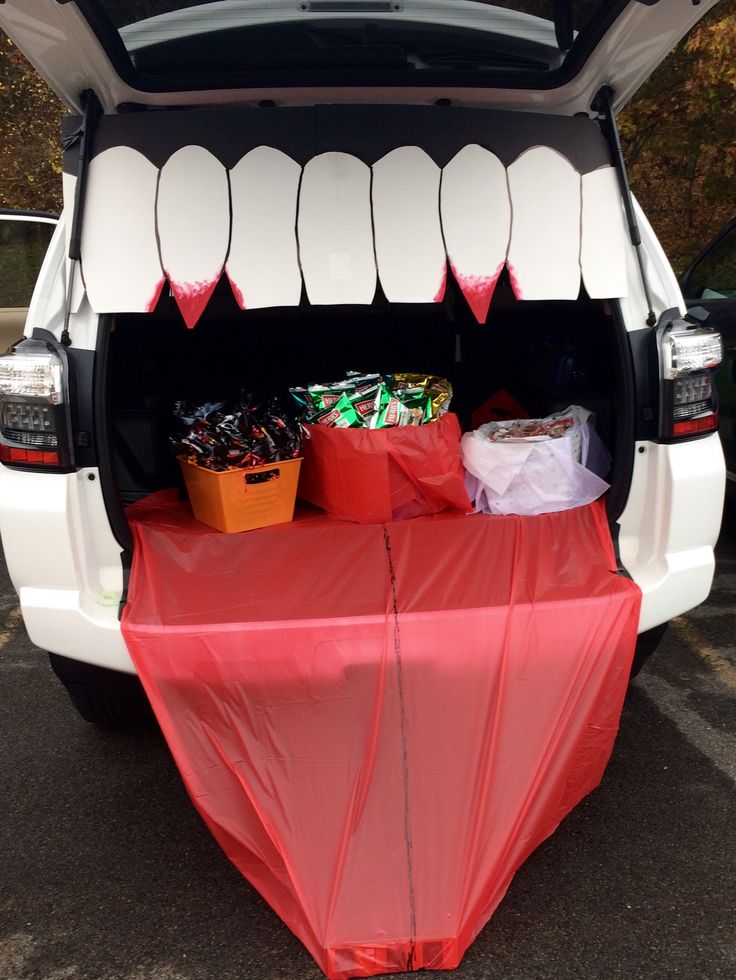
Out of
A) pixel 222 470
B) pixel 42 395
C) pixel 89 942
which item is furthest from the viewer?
pixel 222 470

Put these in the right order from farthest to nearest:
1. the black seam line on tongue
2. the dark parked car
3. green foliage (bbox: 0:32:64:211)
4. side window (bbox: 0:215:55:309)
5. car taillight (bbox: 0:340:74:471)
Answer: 1. green foliage (bbox: 0:32:64:211)
2. side window (bbox: 0:215:55:309)
3. the dark parked car
4. car taillight (bbox: 0:340:74:471)
5. the black seam line on tongue

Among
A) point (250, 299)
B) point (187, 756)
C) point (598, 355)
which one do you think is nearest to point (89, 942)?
point (187, 756)

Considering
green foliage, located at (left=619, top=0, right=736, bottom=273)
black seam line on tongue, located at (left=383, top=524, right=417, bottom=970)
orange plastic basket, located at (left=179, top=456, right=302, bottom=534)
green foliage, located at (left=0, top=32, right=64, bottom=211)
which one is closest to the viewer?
black seam line on tongue, located at (left=383, top=524, right=417, bottom=970)

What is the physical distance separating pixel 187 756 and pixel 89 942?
1.51ft

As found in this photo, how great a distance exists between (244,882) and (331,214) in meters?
1.72

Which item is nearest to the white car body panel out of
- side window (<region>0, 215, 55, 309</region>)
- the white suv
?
the white suv

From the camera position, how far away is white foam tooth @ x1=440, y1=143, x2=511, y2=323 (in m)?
2.28

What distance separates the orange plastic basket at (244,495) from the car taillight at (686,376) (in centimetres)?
108

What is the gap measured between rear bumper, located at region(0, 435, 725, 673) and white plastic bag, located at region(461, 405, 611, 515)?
20 centimetres

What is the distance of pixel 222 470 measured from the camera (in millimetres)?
2568

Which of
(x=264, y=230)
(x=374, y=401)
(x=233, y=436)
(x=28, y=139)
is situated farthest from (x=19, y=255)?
(x=28, y=139)

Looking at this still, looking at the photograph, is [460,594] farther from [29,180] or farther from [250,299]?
[29,180]

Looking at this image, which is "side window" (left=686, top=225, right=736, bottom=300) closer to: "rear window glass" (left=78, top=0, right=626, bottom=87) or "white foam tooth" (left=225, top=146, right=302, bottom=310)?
"rear window glass" (left=78, top=0, right=626, bottom=87)

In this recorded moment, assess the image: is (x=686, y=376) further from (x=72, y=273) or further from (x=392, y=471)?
(x=72, y=273)
